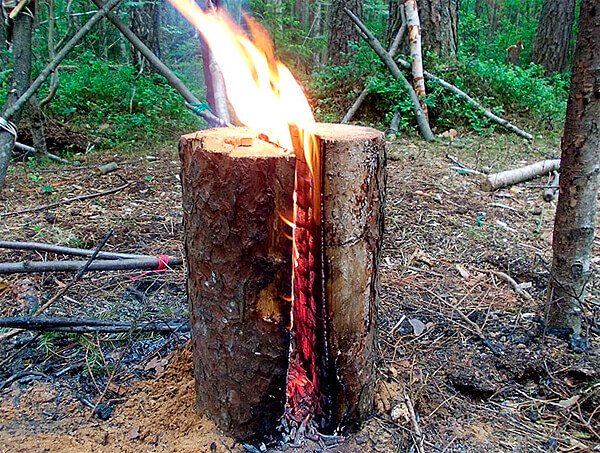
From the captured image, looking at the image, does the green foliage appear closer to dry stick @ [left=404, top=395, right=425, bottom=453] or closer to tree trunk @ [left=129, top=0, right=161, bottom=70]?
tree trunk @ [left=129, top=0, right=161, bottom=70]

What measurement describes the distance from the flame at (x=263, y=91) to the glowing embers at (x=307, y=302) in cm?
15

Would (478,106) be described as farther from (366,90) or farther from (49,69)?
(49,69)

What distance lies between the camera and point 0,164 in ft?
8.78

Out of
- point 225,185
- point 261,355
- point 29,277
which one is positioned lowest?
point 29,277

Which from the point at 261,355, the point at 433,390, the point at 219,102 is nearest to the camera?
the point at 261,355

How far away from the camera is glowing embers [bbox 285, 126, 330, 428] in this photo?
1.54 meters

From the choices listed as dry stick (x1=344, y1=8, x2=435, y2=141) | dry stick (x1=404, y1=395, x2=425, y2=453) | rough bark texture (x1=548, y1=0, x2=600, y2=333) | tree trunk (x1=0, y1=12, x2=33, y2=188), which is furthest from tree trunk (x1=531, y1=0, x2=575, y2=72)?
tree trunk (x1=0, y1=12, x2=33, y2=188)

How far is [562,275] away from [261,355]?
1.79m

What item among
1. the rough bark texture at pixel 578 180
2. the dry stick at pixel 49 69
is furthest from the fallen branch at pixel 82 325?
the rough bark texture at pixel 578 180

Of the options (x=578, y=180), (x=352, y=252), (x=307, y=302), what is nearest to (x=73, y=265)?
(x=307, y=302)

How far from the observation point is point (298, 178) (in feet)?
5.22

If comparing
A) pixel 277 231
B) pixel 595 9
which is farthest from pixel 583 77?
pixel 277 231

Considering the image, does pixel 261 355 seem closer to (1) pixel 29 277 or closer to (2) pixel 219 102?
(1) pixel 29 277

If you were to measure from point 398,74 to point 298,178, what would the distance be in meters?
6.57
